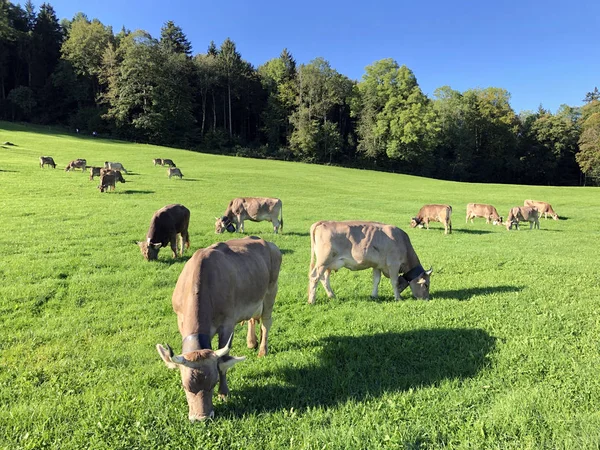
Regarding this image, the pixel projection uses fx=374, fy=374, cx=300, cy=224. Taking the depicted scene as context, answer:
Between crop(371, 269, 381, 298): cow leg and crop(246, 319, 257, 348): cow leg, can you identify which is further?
crop(371, 269, 381, 298): cow leg

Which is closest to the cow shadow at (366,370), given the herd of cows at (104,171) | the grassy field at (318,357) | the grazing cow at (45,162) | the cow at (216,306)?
the grassy field at (318,357)

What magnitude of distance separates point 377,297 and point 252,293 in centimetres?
469

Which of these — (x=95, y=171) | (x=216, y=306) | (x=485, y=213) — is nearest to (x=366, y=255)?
(x=216, y=306)

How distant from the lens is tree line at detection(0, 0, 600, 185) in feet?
225

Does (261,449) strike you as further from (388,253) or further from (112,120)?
(112,120)

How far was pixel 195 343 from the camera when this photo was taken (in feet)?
14.8

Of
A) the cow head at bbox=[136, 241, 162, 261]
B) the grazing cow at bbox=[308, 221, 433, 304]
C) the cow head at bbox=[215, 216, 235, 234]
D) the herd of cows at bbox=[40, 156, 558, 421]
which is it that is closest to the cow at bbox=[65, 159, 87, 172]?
the cow head at bbox=[215, 216, 235, 234]

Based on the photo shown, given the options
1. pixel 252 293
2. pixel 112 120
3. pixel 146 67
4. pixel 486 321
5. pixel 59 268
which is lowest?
pixel 59 268

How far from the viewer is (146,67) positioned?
222ft

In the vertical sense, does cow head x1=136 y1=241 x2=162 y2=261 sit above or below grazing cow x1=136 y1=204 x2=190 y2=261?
below

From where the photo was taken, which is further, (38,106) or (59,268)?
(38,106)

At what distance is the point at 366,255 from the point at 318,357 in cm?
369

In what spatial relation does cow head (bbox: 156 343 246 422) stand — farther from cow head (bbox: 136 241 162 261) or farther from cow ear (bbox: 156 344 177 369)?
cow head (bbox: 136 241 162 261)

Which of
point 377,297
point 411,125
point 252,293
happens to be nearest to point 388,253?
point 377,297
